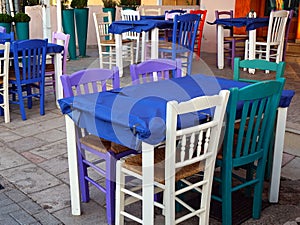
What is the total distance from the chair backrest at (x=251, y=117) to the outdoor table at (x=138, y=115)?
0.22 meters

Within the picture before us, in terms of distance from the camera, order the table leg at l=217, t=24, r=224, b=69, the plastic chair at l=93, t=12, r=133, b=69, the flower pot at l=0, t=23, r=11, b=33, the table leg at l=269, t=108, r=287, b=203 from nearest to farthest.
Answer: the table leg at l=269, t=108, r=287, b=203, the table leg at l=217, t=24, r=224, b=69, the plastic chair at l=93, t=12, r=133, b=69, the flower pot at l=0, t=23, r=11, b=33

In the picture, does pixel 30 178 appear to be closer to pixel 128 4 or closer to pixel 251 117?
pixel 251 117

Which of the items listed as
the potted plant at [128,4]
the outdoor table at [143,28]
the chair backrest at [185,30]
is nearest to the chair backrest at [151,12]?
the potted plant at [128,4]

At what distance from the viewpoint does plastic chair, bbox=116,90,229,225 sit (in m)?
1.83

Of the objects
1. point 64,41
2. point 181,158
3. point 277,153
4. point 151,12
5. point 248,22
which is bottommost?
point 277,153

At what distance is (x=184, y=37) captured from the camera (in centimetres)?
546

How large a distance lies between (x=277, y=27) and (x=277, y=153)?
3431 millimetres

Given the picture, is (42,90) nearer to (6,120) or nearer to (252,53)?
(6,120)

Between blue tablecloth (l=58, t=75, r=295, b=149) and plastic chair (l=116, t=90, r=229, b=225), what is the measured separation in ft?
0.21

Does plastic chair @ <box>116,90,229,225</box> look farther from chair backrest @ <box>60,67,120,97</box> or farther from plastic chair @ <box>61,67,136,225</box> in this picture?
chair backrest @ <box>60,67,120,97</box>

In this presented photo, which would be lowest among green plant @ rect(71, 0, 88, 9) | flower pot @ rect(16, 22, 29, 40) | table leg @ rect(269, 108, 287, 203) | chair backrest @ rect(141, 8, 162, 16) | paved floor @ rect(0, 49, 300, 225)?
paved floor @ rect(0, 49, 300, 225)

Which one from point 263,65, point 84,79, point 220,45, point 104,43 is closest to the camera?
point 84,79

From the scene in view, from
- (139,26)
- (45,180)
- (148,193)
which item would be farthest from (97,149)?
(139,26)

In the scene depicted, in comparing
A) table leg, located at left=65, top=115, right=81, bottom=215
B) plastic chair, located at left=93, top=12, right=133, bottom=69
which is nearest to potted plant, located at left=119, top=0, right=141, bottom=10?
plastic chair, located at left=93, top=12, right=133, bottom=69
